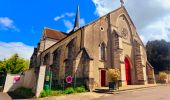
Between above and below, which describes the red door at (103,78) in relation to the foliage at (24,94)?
above

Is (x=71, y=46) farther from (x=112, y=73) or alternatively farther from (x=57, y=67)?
(x=112, y=73)

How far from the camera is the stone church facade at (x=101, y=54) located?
18.2 m

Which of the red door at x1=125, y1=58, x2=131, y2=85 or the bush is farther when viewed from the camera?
the bush

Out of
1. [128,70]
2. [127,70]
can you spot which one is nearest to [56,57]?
[127,70]

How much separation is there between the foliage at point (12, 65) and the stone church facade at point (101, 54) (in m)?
17.4

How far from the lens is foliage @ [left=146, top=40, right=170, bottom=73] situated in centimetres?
3612

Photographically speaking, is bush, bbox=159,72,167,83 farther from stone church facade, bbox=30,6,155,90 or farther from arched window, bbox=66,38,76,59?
arched window, bbox=66,38,76,59

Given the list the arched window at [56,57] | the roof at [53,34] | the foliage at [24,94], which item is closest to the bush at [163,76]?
the arched window at [56,57]

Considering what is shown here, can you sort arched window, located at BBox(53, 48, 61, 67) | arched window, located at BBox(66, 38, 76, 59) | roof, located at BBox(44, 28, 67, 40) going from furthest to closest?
roof, located at BBox(44, 28, 67, 40) → arched window, located at BBox(53, 48, 61, 67) → arched window, located at BBox(66, 38, 76, 59)

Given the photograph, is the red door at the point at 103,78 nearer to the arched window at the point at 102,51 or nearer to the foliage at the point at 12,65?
the arched window at the point at 102,51

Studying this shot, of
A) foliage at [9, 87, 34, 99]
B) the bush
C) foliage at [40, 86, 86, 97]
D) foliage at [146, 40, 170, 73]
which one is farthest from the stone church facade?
foliage at [146, 40, 170, 73]

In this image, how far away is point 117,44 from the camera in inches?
825

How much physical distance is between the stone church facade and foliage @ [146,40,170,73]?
12934mm

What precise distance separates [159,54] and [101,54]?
23.2 metres
